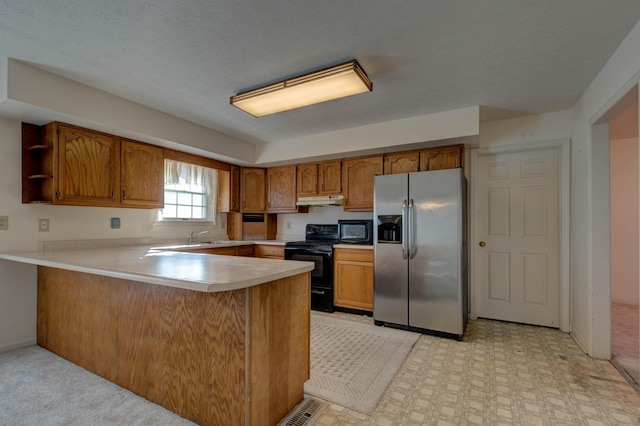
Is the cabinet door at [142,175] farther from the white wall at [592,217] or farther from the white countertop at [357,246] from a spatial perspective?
the white wall at [592,217]

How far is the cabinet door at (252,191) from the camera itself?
4.71 metres

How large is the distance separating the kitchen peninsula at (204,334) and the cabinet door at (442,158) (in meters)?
2.28

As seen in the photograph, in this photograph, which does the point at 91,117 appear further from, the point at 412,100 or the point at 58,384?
the point at 412,100

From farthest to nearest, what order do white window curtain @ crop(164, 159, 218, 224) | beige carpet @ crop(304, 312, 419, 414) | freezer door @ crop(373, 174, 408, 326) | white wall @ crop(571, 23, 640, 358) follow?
white window curtain @ crop(164, 159, 218, 224)
freezer door @ crop(373, 174, 408, 326)
white wall @ crop(571, 23, 640, 358)
beige carpet @ crop(304, 312, 419, 414)

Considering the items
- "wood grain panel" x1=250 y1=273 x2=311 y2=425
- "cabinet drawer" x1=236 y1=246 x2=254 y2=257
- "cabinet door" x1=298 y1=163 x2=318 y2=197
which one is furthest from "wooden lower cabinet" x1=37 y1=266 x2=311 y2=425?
"cabinet door" x1=298 y1=163 x2=318 y2=197

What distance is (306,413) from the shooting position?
181 cm

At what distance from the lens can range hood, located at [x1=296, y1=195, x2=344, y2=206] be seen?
4.09 metres

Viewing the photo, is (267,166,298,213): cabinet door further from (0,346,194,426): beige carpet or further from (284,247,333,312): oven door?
(0,346,194,426): beige carpet

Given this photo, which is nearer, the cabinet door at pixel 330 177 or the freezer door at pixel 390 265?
the freezer door at pixel 390 265

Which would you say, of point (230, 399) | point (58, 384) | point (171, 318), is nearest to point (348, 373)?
point (230, 399)

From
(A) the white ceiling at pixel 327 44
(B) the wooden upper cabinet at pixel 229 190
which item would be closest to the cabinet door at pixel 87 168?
(A) the white ceiling at pixel 327 44

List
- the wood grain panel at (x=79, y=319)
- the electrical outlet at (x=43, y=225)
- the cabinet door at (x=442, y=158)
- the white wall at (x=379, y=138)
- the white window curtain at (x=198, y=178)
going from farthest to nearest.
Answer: the white window curtain at (x=198, y=178) → the cabinet door at (x=442, y=158) → the white wall at (x=379, y=138) → the electrical outlet at (x=43, y=225) → the wood grain panel at (x=79, y=319)

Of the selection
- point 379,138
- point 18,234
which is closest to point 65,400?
point 18,234

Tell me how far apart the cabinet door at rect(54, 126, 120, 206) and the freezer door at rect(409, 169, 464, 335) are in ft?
10.2
